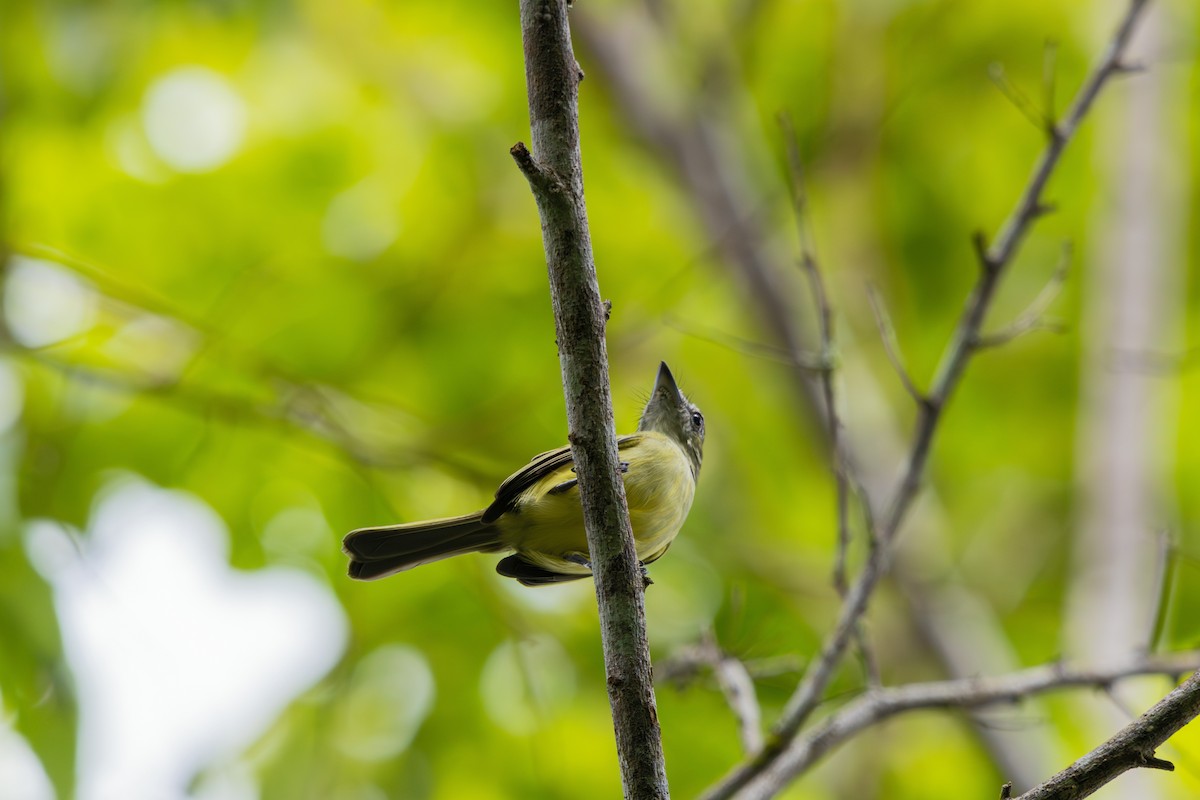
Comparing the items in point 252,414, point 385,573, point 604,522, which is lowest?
point 604,522

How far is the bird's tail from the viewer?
332 centimetres

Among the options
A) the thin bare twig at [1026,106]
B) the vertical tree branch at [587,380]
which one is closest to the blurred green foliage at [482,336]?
the thin bare twig at [1026,106]

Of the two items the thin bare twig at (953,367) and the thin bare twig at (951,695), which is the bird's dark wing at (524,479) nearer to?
the thin bare twig at (953,367)

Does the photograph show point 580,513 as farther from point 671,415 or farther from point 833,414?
point 671,415

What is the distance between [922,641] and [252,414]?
361 centimetres

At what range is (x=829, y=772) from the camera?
264 inches

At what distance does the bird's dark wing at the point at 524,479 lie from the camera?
10.2 ft

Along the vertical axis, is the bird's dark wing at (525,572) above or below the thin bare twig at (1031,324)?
below

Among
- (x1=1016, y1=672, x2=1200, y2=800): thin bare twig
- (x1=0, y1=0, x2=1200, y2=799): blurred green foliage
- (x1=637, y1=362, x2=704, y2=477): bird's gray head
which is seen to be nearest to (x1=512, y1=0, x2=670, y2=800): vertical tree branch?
(x1=1016, y1=672, x2=1200, y2=800): thin bare twig

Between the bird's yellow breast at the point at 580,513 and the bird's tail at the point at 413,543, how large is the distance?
0.09m

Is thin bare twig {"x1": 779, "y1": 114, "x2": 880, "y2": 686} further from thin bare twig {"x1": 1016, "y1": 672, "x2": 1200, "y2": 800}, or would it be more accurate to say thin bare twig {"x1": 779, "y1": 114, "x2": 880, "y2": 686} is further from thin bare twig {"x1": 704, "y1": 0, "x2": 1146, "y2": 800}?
thin bare twig {"x1": 1016, "y1": 672, "x2": 1200, "y2": 800}

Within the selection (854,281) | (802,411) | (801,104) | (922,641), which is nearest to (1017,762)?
(922,641)

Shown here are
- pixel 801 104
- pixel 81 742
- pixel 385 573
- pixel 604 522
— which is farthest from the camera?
pixel 801 104

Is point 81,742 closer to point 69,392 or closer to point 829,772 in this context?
point 69,392
